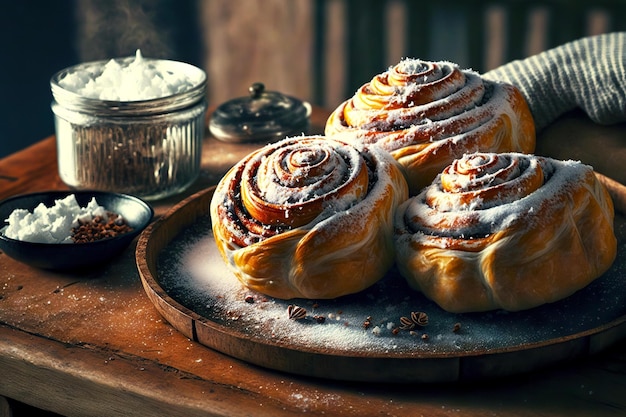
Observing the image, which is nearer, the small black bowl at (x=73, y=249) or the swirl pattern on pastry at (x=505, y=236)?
the swirl pattern on pastry at (x=505, y=236)

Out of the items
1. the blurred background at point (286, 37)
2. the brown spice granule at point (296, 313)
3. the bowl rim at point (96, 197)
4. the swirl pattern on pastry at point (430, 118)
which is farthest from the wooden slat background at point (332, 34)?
the brown spice granule at point (296, 313)

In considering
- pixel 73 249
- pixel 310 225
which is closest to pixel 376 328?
pixel 310 225

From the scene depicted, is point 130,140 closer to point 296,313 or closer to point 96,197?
point 96,197

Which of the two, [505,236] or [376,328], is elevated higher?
[505,236]

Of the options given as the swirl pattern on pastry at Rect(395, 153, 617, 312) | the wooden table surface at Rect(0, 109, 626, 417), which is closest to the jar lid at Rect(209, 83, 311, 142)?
the wooden table surface at Rect(0, 109, 626, 417)

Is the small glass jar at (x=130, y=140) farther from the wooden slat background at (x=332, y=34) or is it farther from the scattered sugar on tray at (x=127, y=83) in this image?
the wooden slat background at (x=332, y=34)

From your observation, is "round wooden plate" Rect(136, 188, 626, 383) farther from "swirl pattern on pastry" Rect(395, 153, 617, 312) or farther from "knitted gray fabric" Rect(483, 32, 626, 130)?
"knitted gray fabric" Rect(483, 32, 626, 130)

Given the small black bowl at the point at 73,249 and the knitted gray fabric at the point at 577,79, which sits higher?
the knitted gray fabric at the point at 577,79
